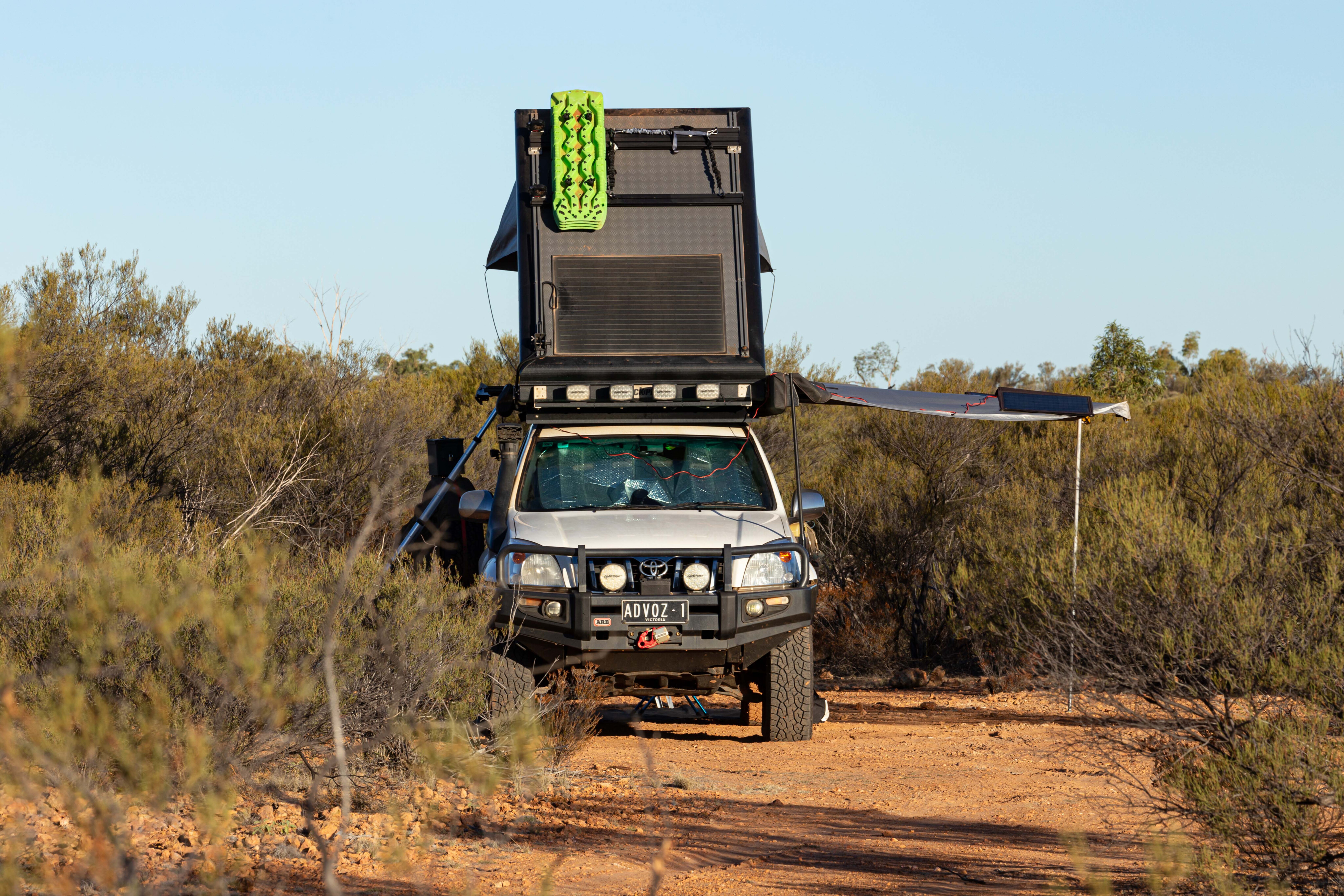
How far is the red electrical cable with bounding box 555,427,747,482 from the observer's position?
8.80 metres

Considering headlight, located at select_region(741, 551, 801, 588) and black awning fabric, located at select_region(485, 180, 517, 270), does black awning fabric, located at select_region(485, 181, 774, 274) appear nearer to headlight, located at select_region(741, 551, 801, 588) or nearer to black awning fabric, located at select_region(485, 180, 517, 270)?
black awning fabric, located at select_region(485, 180, 517, 270)

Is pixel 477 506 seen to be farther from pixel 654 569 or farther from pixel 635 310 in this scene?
pixel 635 310

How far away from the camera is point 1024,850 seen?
5703 mm

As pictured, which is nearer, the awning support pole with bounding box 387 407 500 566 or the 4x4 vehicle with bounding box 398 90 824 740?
the 4x4 vehicle with bounding box 398 90 824 740

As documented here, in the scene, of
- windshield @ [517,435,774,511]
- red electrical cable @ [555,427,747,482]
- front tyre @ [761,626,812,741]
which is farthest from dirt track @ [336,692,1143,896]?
red electrical cable @ [555,427,747,482]

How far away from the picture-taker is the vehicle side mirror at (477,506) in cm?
855

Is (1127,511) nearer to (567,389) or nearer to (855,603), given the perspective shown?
(567,389)

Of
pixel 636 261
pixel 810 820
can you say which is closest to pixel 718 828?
pixel 810 820

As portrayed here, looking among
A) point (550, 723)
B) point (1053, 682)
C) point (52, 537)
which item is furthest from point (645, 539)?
point (52, 537)

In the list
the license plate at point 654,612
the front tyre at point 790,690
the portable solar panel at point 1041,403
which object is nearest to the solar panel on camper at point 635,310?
the license plate at point 654,612

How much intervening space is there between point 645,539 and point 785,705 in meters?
1.73

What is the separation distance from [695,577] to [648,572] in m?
0.30

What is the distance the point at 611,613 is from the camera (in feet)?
25.1

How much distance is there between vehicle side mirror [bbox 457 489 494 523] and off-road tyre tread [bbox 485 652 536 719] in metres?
1.09
